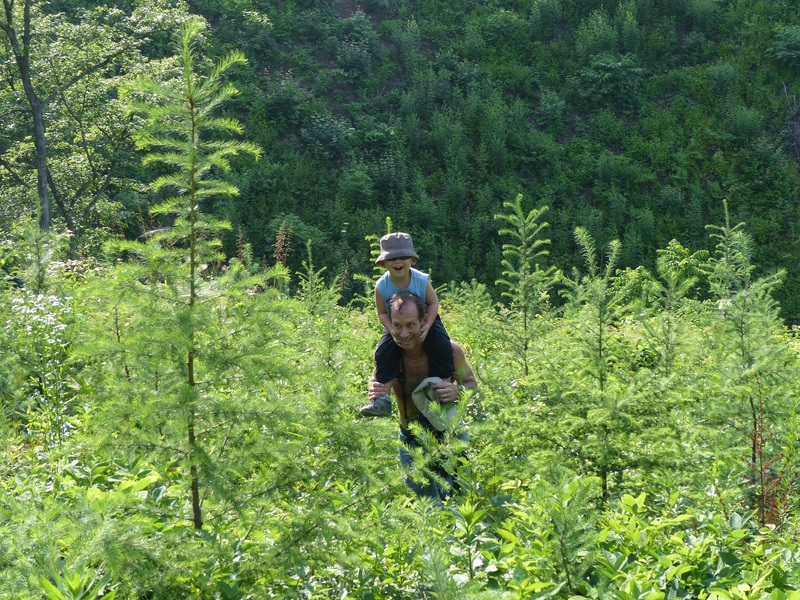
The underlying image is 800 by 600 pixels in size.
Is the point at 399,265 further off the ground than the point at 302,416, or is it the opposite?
the point at 399,265

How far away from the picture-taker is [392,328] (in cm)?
357

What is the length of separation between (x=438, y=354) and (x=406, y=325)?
0.80 ft

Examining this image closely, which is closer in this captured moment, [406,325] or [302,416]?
[302,416]

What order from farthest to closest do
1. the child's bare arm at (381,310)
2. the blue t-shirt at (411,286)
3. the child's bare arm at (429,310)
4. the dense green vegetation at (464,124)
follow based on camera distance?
1. the dense green vegetation at (464,124)
2. the blue t-shirt at (411,286)
3. the child's bare arm at (381,310)
4. the child's bare arm at (429,310)

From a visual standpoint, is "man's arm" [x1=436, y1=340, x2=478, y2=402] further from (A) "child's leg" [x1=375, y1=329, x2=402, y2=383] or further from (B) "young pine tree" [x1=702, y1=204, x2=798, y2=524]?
(B) "young pine tree" [x1=702, y1=204, x2=798, y2=524]

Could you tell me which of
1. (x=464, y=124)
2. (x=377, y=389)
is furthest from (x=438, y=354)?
(x=464, y=124)

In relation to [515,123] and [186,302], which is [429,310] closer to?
[186,302]

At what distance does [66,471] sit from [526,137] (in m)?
16.4

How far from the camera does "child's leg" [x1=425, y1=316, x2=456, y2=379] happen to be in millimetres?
3590

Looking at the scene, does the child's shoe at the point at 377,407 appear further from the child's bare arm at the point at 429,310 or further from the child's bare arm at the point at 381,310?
the child's bare arm at the point at 381,310

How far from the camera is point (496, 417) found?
3.45m

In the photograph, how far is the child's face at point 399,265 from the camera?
389 cm

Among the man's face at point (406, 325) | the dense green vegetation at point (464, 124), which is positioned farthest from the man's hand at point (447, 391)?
the dense green vegetation at point (464, 124)

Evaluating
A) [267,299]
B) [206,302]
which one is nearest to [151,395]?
[206,302]
